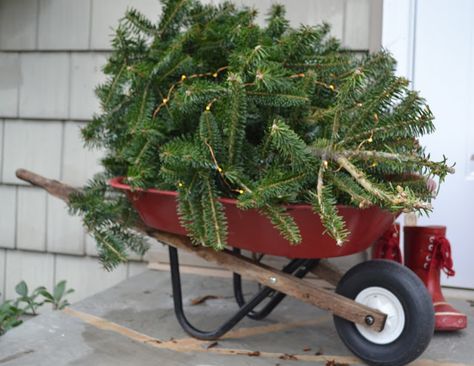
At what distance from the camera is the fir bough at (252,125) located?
1574mm

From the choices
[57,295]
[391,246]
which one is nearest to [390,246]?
[391,246]

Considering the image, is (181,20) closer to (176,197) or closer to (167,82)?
(167,82)

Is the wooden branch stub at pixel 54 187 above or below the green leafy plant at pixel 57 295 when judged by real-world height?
above

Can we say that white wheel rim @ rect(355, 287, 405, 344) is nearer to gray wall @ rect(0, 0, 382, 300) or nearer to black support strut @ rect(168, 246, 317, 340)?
black support strut @ rect(168, 246, 317, 340)

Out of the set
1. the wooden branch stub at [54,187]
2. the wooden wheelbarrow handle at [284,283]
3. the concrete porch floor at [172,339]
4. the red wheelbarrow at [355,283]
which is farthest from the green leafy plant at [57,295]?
the red wheelbarrow at [355,283]

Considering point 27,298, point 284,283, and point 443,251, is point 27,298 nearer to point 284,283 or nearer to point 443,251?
point 284,283

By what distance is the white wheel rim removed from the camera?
67.7 inches

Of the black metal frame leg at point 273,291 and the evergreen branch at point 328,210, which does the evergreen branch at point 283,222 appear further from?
the black metal frame leg at point 273,291

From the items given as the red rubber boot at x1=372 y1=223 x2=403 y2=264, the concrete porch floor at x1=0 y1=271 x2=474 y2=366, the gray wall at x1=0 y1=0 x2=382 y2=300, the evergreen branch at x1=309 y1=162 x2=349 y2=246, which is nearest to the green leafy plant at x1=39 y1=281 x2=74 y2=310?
the gray wall at x1=0 y1=0 x2=382 y2=300

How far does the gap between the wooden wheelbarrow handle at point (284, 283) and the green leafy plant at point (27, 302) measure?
40.8 inches

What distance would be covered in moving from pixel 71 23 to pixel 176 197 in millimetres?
1635

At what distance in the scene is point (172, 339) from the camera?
204cm

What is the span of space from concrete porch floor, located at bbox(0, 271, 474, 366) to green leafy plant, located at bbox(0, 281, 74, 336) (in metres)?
0.55

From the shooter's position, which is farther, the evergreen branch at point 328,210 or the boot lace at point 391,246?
the boot lace at point 391,246
